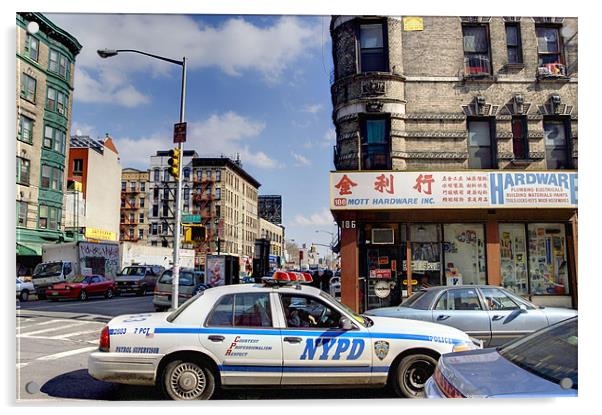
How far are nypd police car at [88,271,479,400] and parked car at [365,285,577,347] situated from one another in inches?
92.3

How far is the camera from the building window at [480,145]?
45.5 feet

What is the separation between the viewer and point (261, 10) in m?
7.56

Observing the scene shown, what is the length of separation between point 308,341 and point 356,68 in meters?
9.96

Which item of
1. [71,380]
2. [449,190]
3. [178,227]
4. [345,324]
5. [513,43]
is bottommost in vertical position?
[71,380]

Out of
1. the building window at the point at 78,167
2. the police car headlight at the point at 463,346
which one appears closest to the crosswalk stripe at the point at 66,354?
the police car headlight at the point at 463,346

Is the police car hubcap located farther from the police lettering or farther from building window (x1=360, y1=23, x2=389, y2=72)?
building window (x1=360, y1=23, x2=389, y2=72)

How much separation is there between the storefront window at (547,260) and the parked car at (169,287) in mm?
11592

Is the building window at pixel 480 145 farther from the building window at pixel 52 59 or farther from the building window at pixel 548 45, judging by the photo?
the building window at pixel 52 59

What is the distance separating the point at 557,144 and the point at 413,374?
10.5m

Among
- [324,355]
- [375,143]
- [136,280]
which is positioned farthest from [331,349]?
[136,280]

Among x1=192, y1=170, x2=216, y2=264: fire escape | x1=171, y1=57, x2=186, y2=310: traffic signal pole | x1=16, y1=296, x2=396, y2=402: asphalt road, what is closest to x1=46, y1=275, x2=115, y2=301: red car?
x1=16, y1=296, x2=396, y2=402: asphalt road

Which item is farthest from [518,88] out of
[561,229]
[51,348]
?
[51,348]

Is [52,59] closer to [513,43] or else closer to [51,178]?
[51,178]

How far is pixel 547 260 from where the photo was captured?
1366 cm
